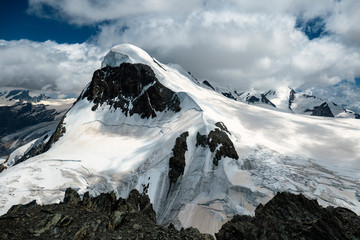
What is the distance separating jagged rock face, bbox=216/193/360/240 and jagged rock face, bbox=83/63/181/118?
69686 mm

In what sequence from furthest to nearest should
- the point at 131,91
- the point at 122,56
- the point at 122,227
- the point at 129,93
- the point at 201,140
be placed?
1. the point at 122,56
2. the point at 129,93
3. the point at 131,91
4. the point at 201,140
5. the point at 122,227

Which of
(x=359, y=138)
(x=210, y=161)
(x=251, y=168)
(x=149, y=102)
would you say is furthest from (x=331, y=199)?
(x=149, y=102)

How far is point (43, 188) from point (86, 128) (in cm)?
4603

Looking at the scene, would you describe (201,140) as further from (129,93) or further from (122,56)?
(122,56)

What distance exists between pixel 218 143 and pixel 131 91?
67907 millimetres

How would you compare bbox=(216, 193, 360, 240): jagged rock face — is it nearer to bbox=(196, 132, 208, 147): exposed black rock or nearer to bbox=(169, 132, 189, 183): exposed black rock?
bbox=(169, 132, 189, 183): exposed black rock

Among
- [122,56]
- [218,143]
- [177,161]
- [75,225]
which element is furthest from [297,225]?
[122,56]

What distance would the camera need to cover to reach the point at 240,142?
204 feet

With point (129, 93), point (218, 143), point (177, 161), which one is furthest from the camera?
point (129, 93)

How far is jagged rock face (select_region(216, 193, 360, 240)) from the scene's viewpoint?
12836 mm

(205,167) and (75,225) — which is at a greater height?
(75,225)

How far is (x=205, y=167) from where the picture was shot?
5331 cm

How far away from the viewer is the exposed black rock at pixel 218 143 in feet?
179

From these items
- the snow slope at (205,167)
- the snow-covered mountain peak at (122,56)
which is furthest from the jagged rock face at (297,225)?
the snow-covered mountain peak at (122,56)
